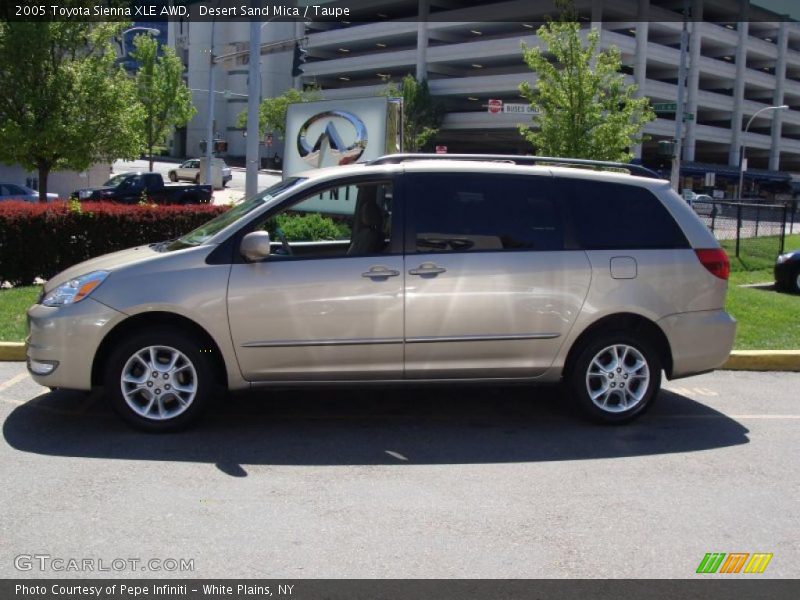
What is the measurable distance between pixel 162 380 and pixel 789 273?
12.6 meters

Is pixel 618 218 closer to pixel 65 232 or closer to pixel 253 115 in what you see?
pixel 65 232

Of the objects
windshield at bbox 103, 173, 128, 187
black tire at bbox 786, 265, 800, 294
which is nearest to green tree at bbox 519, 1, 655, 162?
black tire at bbox 786, 265, 800, 294

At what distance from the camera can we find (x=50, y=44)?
1858 cm

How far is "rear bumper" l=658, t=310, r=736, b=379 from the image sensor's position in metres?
6.38

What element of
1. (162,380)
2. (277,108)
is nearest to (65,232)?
(162,380)

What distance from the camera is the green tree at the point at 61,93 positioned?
18.5 metres

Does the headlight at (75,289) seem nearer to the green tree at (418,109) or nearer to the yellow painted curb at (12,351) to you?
the yellow painted curb at (12,351)

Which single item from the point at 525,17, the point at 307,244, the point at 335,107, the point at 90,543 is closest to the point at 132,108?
the point at 335,107

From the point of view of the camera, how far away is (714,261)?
648cm

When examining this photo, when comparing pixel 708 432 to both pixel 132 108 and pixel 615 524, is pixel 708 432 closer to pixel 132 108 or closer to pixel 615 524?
pixel 615 524

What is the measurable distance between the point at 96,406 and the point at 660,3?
71.0m

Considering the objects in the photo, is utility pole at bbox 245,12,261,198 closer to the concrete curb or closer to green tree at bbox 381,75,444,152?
the concrete curb

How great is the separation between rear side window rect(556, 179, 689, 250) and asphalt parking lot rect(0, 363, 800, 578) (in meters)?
1.40

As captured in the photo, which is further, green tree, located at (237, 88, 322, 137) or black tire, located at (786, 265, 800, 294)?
green tree, located at (237, 88, 322, 137)
